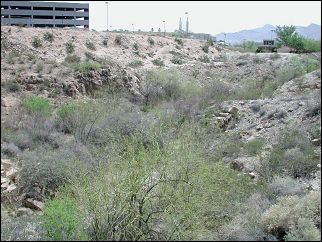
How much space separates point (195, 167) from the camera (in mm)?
10273

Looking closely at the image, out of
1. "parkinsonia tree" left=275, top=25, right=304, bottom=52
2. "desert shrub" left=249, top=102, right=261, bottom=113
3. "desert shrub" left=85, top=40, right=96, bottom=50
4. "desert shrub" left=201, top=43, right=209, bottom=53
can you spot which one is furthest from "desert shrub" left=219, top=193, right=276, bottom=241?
"parkinsonia tree" left=275, top=25, right=304, bottom=52

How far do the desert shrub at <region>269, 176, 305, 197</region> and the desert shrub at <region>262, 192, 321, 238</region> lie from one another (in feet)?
3.75

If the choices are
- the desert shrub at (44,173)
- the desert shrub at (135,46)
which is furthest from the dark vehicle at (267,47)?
the desert shrub at (44,173)

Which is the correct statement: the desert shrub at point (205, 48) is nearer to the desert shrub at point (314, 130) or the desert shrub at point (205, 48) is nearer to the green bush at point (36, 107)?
the green bush at point (36, 107)

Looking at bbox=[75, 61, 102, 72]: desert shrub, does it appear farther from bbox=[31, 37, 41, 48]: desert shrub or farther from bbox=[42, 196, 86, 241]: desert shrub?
bbox=[42, 196, 86, 241]: desert shrub

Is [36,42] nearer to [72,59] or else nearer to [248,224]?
[72,59]

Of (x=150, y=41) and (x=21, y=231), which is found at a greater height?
(x=150, y=41)

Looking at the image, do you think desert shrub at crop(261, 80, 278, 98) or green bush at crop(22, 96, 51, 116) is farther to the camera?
desert shrub at crop(261, 80, 278, 98)

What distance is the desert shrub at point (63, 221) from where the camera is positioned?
6696 mm

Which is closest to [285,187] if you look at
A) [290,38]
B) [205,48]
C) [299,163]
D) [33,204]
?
[299,163]

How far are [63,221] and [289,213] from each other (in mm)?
4098

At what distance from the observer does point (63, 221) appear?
7906mm

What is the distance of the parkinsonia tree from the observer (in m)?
40.7

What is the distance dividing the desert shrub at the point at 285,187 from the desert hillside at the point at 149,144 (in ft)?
0.16
